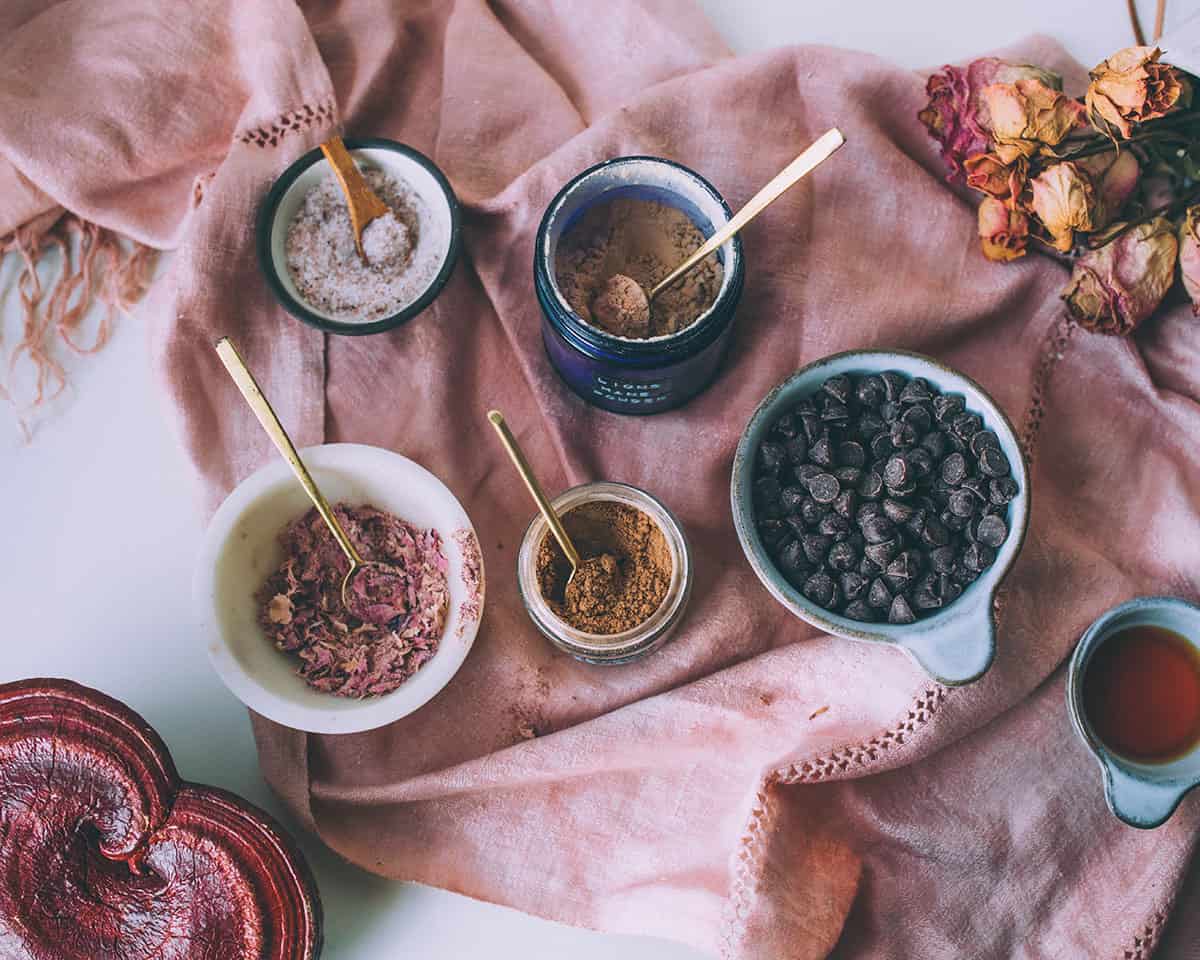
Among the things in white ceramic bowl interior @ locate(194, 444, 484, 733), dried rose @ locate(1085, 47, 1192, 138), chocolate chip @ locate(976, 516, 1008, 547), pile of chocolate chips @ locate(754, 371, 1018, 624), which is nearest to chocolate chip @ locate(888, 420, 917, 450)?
pile of chocolate chips @ locate(754, 371, 1018, 624)

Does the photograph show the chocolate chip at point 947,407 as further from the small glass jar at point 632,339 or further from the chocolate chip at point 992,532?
the small glass jar at point 632,339

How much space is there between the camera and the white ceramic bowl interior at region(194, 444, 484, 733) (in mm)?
1070

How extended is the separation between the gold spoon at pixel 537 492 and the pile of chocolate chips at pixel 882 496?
A: 0.63 ft

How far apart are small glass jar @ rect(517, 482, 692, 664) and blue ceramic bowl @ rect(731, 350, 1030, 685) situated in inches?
3.0

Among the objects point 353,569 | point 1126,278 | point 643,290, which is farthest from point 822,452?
point 353,569

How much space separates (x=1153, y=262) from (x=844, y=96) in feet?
1.19

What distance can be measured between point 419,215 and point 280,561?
1.30 ft

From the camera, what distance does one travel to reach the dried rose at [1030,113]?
1043mm

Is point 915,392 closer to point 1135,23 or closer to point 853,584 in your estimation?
point 853,584

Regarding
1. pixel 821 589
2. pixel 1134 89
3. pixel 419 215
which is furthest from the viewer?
pixel 419 215

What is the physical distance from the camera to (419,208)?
1198 millimetres

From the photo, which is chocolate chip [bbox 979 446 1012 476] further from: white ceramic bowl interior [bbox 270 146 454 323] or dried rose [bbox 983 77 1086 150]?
white ceramic bowl interior [bbox 270 146 454 323]

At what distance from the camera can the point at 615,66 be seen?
4.24 ft

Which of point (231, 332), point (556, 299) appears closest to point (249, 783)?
point (231, 332)
